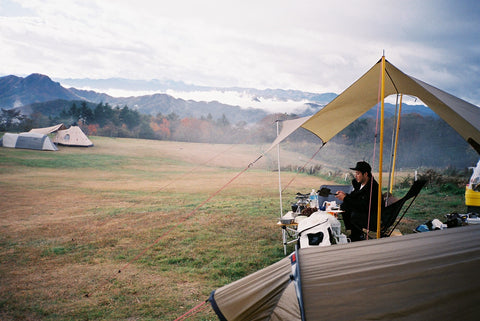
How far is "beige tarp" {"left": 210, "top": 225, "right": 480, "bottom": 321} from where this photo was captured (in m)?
1.71

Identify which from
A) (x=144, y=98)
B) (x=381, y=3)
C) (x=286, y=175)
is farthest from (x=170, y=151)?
(x=144, y=98)

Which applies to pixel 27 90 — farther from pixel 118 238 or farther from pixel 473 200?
pixel 473 200

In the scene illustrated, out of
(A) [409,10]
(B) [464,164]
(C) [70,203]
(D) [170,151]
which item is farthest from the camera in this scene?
(D) [170,151]

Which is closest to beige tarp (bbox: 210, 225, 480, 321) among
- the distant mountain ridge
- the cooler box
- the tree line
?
the cooler box

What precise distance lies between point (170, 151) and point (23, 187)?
9.95 meters

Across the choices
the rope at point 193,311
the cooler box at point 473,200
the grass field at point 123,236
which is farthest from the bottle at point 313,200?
the cooler box at point 473,200

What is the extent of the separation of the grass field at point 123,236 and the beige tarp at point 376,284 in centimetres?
111

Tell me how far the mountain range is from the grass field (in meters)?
8.44

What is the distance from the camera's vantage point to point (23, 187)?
9.00 metres

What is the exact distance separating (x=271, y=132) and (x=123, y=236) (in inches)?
630

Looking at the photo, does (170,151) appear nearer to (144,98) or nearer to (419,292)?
(419,292)

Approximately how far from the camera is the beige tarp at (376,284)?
Answer: 1.71m

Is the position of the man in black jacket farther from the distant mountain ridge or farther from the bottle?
the distant mountain ridge

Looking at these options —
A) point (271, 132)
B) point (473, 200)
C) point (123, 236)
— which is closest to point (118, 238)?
point (123, 236)
